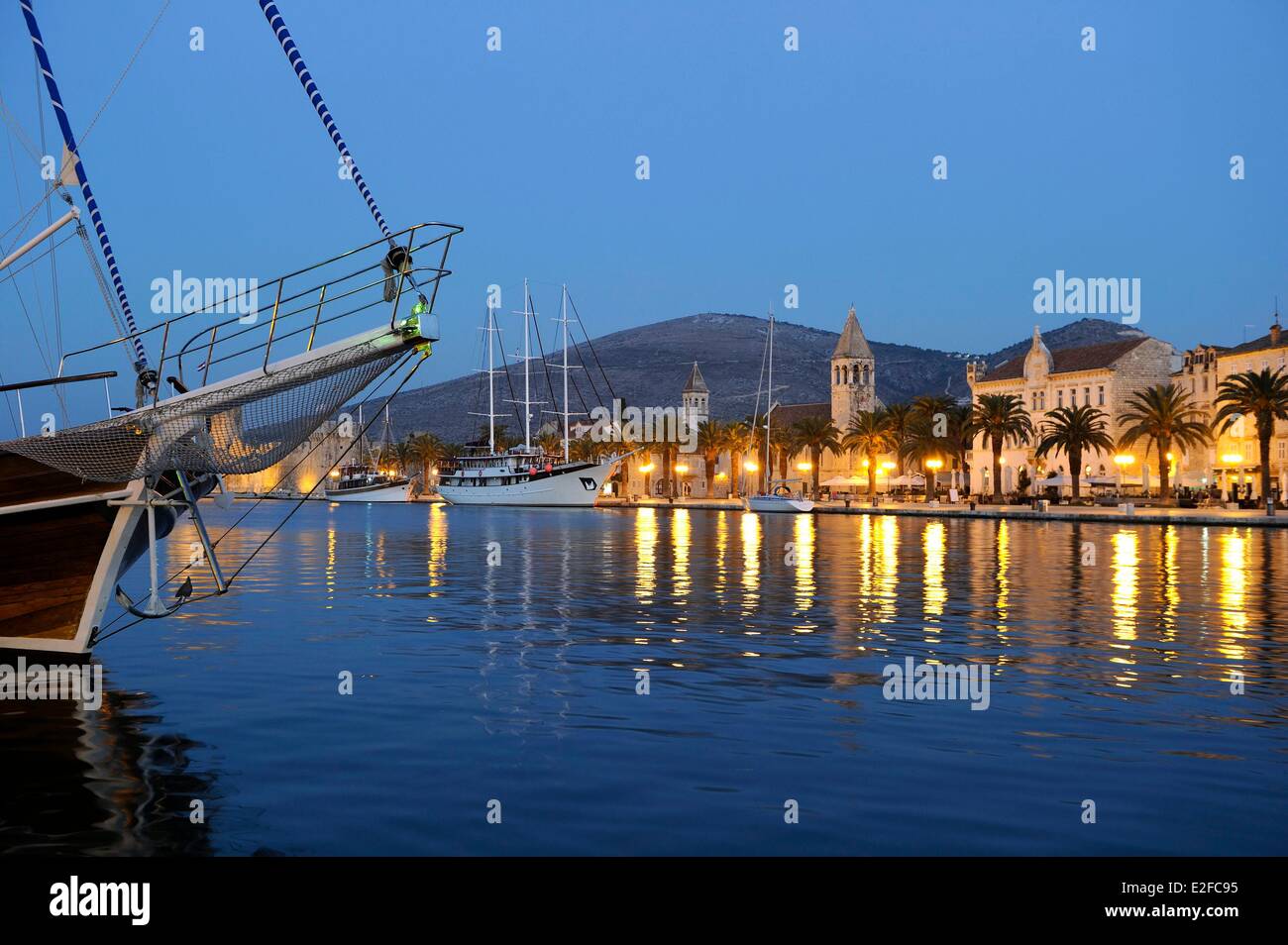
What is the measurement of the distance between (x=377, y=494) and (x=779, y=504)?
77.7 m

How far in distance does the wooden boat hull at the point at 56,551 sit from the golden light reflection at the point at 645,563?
44.6 ft

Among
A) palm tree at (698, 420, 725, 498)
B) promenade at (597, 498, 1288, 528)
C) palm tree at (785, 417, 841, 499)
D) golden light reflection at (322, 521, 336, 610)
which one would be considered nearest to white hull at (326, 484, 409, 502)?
palm tree at (698, 420, 725, 498)

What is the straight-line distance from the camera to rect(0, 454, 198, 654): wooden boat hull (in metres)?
14.4

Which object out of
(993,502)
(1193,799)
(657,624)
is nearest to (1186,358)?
(993,502)

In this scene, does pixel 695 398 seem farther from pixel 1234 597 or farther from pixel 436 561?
pixel 1234 597

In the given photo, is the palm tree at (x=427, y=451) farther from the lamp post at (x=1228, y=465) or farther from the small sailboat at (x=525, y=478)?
the lamp post at (x=1228, y=465)

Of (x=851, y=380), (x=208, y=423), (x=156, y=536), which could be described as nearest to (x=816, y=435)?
(x=851, y=380)

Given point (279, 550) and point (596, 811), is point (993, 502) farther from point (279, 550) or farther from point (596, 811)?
point (596, 811)

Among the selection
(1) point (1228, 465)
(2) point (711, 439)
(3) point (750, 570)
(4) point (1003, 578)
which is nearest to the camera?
(4) point (1003, 578)

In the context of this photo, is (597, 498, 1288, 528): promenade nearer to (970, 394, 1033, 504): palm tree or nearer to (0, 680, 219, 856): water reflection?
(970, 394, 1033, 504): palm tree

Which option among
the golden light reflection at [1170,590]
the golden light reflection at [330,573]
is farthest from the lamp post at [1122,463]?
the golden light reflection at [330,573]

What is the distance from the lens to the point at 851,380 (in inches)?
5448

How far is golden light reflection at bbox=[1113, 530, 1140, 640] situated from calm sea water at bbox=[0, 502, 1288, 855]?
186 mm

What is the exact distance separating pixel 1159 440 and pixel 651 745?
72340 mm
